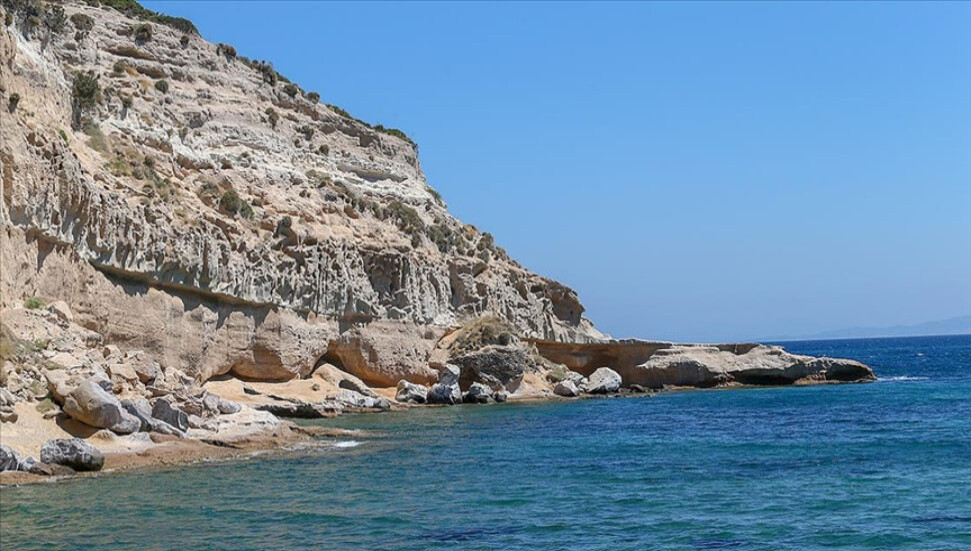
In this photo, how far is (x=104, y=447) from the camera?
2217 cm

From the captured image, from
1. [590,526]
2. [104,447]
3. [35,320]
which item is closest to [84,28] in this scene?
[35,320]

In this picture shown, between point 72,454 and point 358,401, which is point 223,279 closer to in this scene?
point 358,401

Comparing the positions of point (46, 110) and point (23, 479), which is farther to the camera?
point (46, 110)

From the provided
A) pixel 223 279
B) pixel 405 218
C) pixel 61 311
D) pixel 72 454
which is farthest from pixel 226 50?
pixel 72 454

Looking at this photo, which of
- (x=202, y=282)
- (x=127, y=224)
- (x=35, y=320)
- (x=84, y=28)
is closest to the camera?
(x=35, y=320)

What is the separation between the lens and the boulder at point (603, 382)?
174 feet

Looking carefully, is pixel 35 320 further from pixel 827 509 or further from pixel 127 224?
pixel 827 509

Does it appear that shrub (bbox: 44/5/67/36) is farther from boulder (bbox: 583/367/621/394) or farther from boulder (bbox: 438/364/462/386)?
boulder (bbox: 583/367/621/394)

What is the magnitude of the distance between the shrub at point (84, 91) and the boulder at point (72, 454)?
20.4m

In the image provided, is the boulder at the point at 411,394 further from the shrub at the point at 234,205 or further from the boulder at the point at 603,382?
the boulder at the point at 603,382

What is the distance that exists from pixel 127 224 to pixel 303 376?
39.4 feet

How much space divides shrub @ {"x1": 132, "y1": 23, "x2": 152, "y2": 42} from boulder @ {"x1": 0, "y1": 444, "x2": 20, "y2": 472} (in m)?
34.8

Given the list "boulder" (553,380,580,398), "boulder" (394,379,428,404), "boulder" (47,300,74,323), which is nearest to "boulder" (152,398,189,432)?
"boulder" (47,300,74,323)

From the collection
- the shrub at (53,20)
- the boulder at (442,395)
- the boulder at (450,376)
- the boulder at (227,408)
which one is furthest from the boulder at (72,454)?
the boulder at (450,376)
